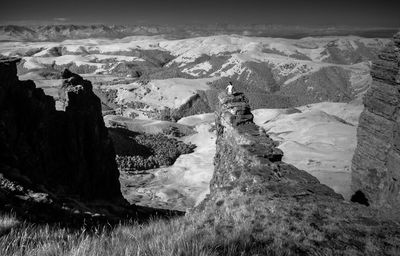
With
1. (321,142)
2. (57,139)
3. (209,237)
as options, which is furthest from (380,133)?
(321,142)

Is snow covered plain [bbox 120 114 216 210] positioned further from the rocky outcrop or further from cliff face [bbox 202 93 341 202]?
the rocky outcrop

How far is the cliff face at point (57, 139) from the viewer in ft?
109

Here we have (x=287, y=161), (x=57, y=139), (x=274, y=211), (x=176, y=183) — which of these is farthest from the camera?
(x=176, y=183)

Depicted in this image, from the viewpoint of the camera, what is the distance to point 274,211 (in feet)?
50.9

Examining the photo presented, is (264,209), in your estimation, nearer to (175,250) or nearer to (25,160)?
(175,250)

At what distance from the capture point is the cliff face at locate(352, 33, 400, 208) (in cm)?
3272

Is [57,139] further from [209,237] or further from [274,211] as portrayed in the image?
[209,237]

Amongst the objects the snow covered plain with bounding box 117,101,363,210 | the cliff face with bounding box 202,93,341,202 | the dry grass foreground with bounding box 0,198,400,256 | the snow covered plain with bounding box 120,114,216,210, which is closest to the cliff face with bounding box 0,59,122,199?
the cliff face with bounding box 202,93,341,202

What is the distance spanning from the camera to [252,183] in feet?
69.4

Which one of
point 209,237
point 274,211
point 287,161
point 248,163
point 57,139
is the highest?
point 209,237

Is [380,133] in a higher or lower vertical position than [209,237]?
lower

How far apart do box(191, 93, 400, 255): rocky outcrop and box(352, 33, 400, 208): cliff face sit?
12460 millimetres

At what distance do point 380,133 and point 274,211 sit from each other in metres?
23.5

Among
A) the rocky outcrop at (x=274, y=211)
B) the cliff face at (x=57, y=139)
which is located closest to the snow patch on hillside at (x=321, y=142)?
the rocky outcrop at (x=274, y=211)
